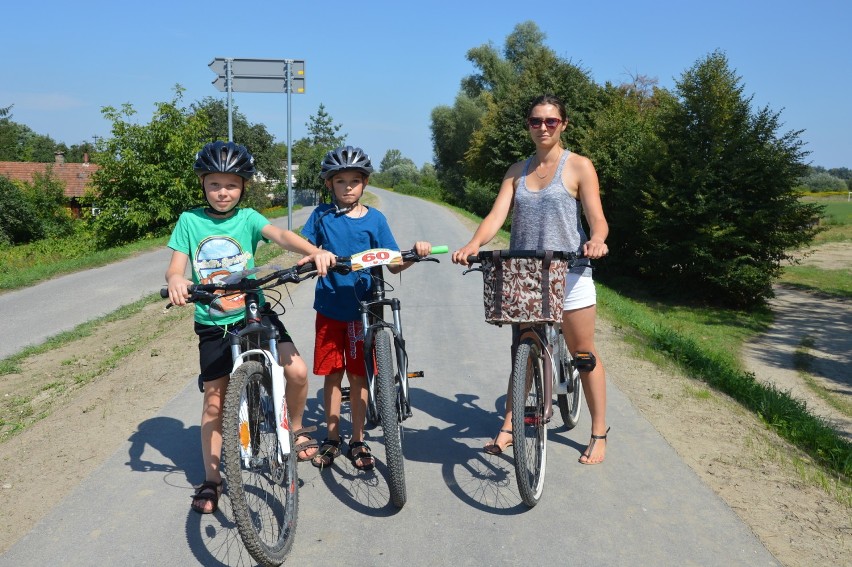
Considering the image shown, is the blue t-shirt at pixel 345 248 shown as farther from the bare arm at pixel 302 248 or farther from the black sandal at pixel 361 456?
the black sandal at pixel 361 456

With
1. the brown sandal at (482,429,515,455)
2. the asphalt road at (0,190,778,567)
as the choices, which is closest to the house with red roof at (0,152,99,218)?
the asphalt road at (0,190,778,567)

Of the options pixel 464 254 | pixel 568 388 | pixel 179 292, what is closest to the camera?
pixel 179 292

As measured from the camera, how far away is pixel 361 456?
447 cm

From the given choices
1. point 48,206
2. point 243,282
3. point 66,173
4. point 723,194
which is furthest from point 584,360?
point 66,173

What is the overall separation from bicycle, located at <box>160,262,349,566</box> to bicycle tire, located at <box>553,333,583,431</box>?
171cm

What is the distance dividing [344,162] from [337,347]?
1.09 metres

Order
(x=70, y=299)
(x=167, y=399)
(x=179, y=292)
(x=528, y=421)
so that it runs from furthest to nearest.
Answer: (x=70, y=299) → (x=167, y=399) → (x=528, y=421) → (x=179, y=292)

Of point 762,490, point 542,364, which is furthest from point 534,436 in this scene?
point 762,490

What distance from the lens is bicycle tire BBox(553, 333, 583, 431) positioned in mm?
4605

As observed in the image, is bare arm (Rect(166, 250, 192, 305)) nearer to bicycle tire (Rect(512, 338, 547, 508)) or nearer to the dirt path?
the dirt path

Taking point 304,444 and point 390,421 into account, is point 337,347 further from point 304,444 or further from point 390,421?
point 390,421

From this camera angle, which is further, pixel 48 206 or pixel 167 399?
pixel 48 206

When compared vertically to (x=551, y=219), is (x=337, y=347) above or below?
below

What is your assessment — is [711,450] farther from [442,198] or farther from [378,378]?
[442,198]
